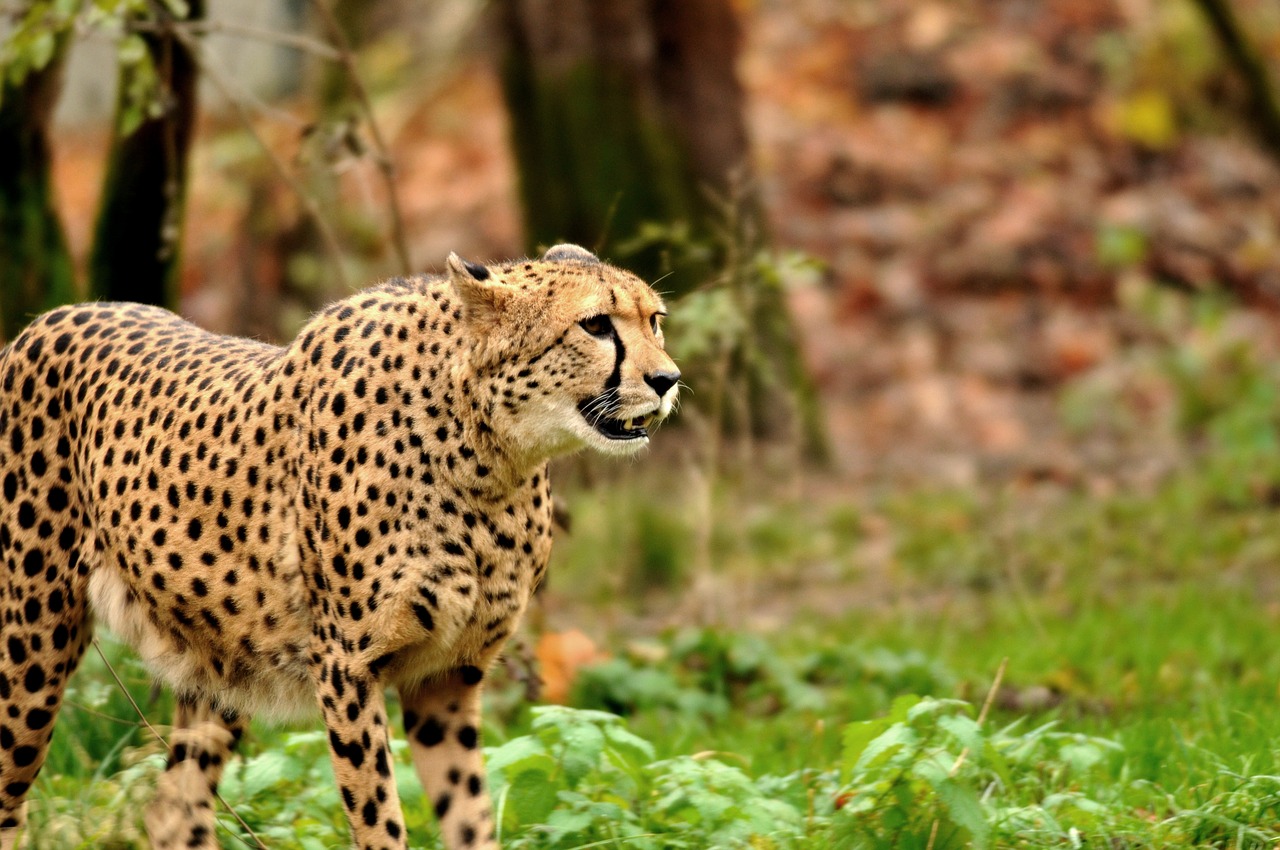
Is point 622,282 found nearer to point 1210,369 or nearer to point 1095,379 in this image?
point 1210,369

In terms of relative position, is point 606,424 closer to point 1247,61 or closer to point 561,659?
point 561,659

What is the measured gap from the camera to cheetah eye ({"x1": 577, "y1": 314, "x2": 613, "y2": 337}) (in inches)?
163

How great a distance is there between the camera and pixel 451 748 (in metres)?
4.50

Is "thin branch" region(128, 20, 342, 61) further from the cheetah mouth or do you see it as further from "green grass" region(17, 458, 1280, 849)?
the cheetah mouth

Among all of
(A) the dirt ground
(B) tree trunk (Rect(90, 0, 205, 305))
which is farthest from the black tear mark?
(A) the dirt ground

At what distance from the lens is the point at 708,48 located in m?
11.2

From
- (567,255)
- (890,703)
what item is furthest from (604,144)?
(567,255)

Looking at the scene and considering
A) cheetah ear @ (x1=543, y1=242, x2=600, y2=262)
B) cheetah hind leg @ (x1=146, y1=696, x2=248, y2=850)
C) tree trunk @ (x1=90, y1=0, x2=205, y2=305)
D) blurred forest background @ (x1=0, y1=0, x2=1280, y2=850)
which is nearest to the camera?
cheetah ear @ (x1=543, y1=242, x2=600, y2=262)

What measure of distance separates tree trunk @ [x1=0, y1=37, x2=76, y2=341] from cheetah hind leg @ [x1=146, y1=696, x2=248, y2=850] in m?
2.34

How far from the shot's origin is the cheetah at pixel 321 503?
4164 mm

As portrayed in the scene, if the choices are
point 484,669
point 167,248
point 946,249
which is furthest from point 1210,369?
point 484,669

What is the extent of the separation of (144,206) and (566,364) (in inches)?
132

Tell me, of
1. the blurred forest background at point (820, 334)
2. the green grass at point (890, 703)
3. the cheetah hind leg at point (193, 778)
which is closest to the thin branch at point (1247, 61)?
the blurred forest background at point (820, 334)

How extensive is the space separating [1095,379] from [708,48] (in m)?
4.04
